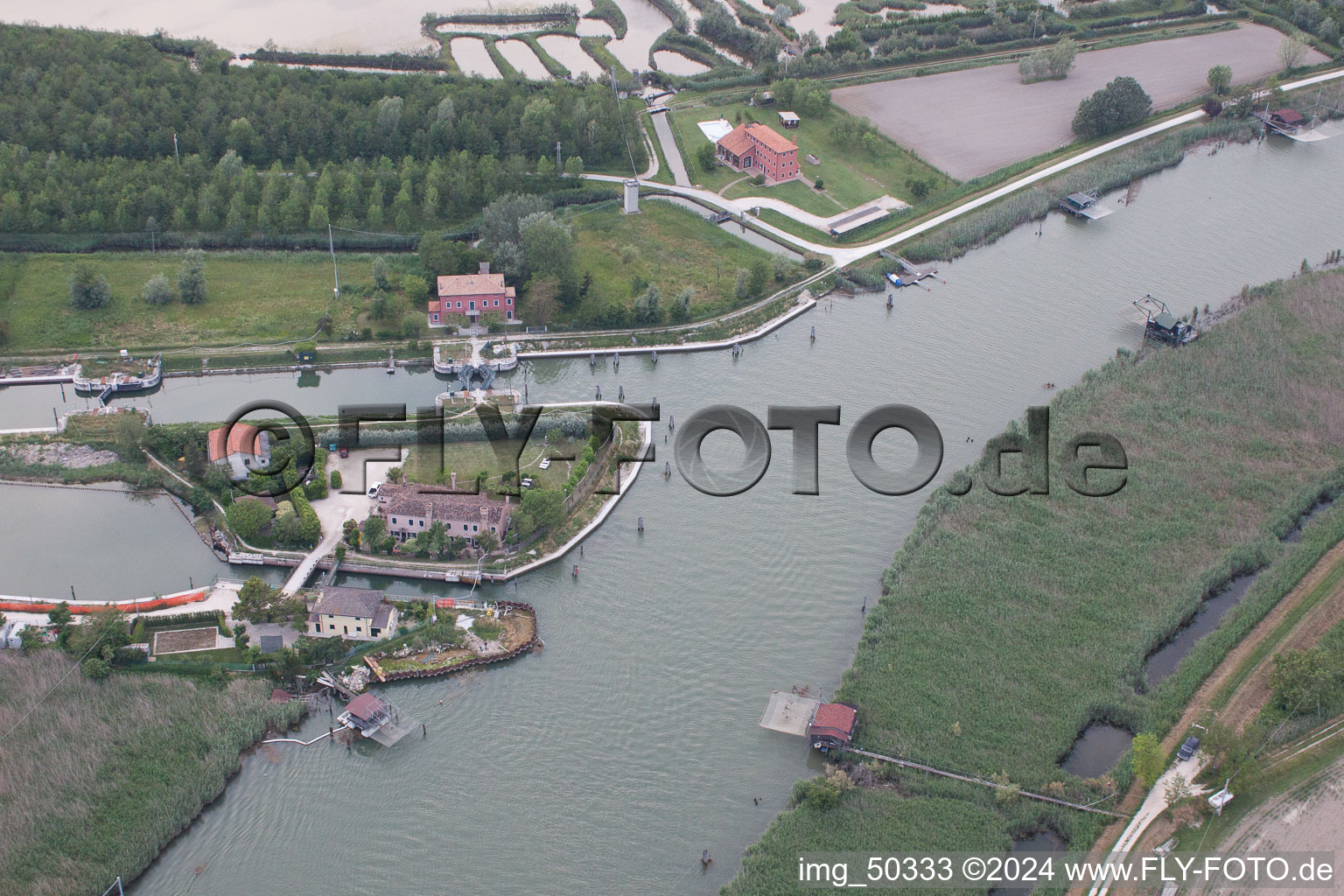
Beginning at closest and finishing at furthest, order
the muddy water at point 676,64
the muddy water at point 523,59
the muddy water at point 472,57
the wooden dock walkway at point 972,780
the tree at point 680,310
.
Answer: the wooden dock walkway at point 972,780
the tree at point 680,310
the muddy water at point 472,57
the muddy water at point 523,59
the muddy water at point 676,64

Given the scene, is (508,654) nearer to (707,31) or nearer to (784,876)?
(784,876)

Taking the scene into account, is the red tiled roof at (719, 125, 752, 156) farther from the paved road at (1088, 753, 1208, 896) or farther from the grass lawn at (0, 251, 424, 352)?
the paved road at (1088, 753, 1208, 896)

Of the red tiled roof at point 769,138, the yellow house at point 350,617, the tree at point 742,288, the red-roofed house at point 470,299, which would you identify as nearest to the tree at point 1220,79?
the red tiled roof at point 769,138

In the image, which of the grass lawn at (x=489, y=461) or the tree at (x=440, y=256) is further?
the tree at (x=440, y=256)

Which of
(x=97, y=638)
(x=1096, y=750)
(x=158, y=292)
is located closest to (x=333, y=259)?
(x=158, y=292)

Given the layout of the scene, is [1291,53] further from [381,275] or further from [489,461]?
[489,461]

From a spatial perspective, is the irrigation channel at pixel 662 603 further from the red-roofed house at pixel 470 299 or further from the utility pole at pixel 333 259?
the utility pole at pixel 333 259

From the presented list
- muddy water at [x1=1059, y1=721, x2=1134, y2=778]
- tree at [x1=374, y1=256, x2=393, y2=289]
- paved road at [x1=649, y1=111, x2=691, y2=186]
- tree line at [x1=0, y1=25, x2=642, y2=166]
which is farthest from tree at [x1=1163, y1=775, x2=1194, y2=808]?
tree line at [x1=0, y1=25, x2=642, y2=166]
